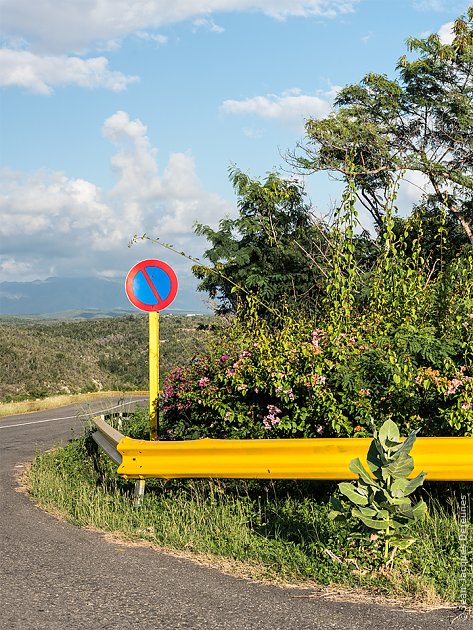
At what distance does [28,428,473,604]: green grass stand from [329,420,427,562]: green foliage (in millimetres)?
256

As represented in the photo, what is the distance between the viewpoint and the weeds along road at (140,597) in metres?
4.34

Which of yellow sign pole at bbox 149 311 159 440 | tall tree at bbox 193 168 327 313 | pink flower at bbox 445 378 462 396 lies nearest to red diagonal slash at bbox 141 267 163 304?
yellow sign pole at bbox 149 311 159 440

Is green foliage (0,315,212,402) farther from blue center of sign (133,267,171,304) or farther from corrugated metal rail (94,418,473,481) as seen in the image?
corrugated metal rail (94,418,473,481)

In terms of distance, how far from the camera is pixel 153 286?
859cm

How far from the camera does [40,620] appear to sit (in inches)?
173

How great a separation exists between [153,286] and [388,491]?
14.0ft

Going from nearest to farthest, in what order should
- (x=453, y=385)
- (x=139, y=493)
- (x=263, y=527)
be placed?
(x=263, y=527) → (x=453, y=385) → (x=139, y=493)

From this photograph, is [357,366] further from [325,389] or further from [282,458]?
[282,458]

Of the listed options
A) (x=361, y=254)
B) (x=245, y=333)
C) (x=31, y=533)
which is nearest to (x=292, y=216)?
(x=361, y=254)

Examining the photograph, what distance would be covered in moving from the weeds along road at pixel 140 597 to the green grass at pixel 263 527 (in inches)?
10.6

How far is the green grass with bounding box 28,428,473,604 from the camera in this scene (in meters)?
5.11

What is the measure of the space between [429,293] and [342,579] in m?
3.69

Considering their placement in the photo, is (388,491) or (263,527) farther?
(263,527)

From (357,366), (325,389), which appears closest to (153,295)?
(325,389)
